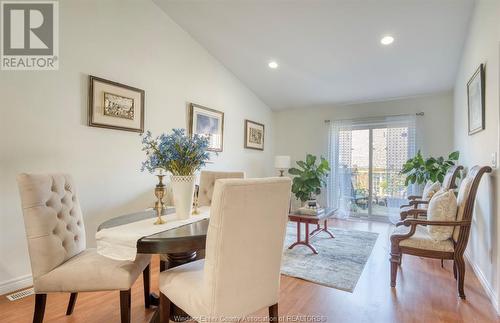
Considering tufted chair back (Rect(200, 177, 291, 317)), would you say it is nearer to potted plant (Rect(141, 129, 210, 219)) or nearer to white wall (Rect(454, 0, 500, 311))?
potted plant (Rect(141, 129, 210, 219))

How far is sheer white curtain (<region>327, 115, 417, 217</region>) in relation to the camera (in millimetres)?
4867

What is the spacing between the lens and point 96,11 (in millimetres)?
2789

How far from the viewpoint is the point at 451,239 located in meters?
2.35

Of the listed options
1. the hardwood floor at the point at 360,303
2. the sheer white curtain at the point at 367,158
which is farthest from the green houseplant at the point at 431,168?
the hardwood floor at the point at 360,303

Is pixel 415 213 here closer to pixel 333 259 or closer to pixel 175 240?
pixel 333 259

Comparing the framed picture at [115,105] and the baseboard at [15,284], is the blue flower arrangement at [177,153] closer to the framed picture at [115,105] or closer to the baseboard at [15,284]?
the framed picture at [115,105]

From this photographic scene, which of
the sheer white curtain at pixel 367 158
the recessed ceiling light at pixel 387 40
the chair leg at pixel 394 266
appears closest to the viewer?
the chair leg at pixel 394 266

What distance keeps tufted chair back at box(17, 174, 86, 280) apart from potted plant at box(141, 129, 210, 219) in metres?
0.59

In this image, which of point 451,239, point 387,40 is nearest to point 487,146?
point 451,239

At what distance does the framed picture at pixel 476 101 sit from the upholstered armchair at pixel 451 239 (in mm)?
609

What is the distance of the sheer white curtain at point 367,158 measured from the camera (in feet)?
16.0

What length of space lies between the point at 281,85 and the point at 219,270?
4.32 metres

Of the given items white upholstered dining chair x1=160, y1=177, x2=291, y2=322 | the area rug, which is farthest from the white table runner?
the area rug

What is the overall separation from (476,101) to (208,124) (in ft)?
11.1
